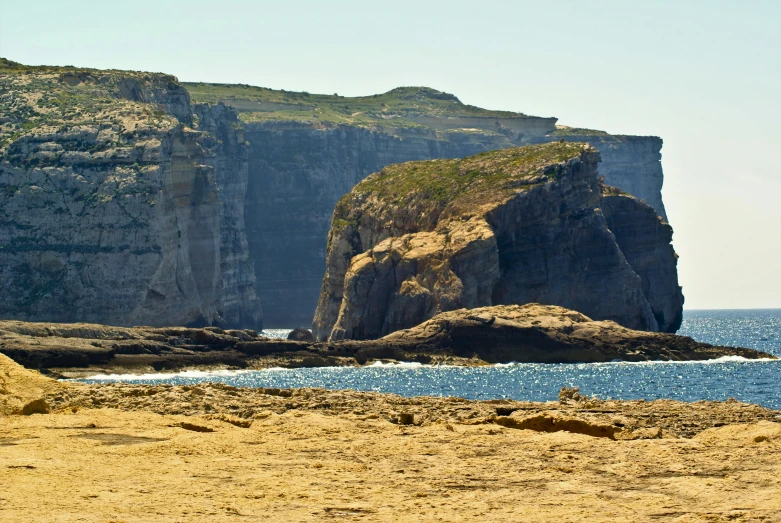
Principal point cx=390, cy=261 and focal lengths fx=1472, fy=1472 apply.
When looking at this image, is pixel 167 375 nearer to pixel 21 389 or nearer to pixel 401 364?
pixel 401 364

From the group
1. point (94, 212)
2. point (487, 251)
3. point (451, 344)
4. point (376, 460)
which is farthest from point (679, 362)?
point (376, 460)

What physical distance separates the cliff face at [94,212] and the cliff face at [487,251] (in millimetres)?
20558

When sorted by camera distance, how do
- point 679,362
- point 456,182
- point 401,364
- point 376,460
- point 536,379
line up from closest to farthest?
point 376,460 → point 536,379 → point 401,364 → point 679,362 → point 456,182

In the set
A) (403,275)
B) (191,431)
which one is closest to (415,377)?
(403,275)

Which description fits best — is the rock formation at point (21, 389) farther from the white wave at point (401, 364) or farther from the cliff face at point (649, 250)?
the cliff face at point (649, 250)

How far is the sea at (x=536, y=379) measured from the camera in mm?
76938

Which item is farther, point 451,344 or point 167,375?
point 451,344

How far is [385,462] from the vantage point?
1156 inches

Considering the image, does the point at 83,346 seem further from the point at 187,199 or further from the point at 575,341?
the point at 187,199

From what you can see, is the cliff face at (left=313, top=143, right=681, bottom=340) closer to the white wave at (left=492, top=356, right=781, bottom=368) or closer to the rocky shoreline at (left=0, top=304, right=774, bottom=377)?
the rocky shoreline at (left=0, top=304, right=774, bottom=377)

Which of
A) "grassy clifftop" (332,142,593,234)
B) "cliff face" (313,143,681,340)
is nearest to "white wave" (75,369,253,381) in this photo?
"cliff face" (313,143,681,340)

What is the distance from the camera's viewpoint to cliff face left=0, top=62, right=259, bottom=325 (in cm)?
14675

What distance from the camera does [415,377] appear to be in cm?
9712

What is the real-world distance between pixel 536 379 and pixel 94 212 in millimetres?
69356
